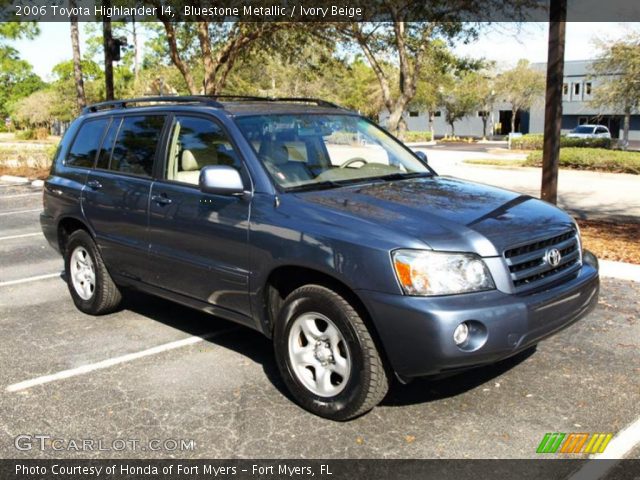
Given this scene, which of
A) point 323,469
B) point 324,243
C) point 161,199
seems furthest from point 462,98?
point 323,469

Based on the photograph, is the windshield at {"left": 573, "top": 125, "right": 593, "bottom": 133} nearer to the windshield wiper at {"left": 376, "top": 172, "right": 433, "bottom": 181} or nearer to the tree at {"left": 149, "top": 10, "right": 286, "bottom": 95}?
the tree at {"left": 149, "top": 10, "right": 286, "bottom": 95}

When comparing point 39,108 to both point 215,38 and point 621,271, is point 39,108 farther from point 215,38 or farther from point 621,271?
point 621,271

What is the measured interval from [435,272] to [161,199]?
2321mm

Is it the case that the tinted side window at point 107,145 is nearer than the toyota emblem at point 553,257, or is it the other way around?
the toyota emblem at point 553,257

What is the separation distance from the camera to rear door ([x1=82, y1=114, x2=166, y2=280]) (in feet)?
16.6

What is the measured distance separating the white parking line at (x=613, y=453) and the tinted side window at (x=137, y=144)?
11.9ft

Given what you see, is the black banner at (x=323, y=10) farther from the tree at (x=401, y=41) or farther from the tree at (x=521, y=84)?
the tree at (x=521, y=84)

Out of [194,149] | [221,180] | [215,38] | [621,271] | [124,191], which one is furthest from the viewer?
[215,38]

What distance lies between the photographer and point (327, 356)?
151 inches

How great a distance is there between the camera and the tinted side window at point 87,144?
5.81m

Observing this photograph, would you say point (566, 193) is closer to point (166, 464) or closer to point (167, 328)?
point (167, 328)

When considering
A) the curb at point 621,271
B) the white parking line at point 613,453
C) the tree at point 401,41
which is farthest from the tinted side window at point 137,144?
the tree at point 401,41

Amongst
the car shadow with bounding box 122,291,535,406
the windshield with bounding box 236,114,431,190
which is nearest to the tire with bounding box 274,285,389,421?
the car shadow with bounding box 122,291,535,406

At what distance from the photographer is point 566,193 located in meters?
16.3
